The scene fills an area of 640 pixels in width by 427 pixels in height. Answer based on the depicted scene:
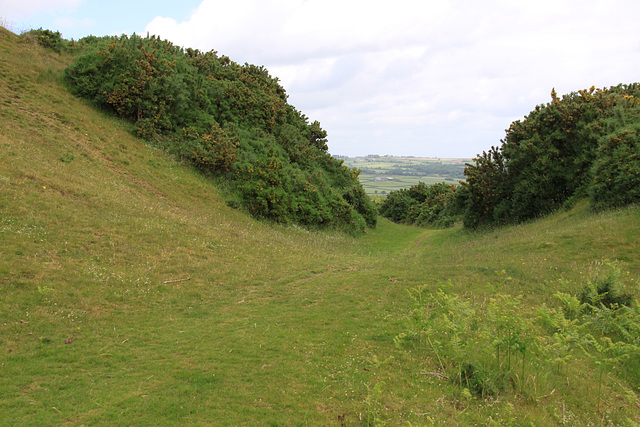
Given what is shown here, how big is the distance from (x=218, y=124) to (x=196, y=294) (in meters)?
16.9

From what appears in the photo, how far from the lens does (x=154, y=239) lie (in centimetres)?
1253

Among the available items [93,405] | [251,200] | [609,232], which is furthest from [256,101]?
[93,405]

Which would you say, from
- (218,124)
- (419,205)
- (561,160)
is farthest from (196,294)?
(419,205)

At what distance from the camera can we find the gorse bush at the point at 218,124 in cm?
2186

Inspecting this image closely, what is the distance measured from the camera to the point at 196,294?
34.0 feet

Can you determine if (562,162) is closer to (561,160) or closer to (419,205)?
(561,160)

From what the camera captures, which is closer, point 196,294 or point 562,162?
point 196,294

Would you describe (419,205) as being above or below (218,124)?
below

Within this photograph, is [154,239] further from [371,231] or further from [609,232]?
[371,231]

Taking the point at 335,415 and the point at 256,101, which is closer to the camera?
the point at 335,415

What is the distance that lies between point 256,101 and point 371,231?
13.8 m

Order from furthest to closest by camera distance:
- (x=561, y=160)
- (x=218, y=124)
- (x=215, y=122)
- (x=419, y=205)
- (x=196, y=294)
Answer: (x=419, y=205)
(x=215, y=122)
(x=218, y=124)
(x=561, y=160)
(x=196, y=294)

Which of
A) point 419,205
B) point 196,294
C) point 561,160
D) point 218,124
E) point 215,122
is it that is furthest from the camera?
point 419,205

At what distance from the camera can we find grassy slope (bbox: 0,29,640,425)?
5418 millimetres
